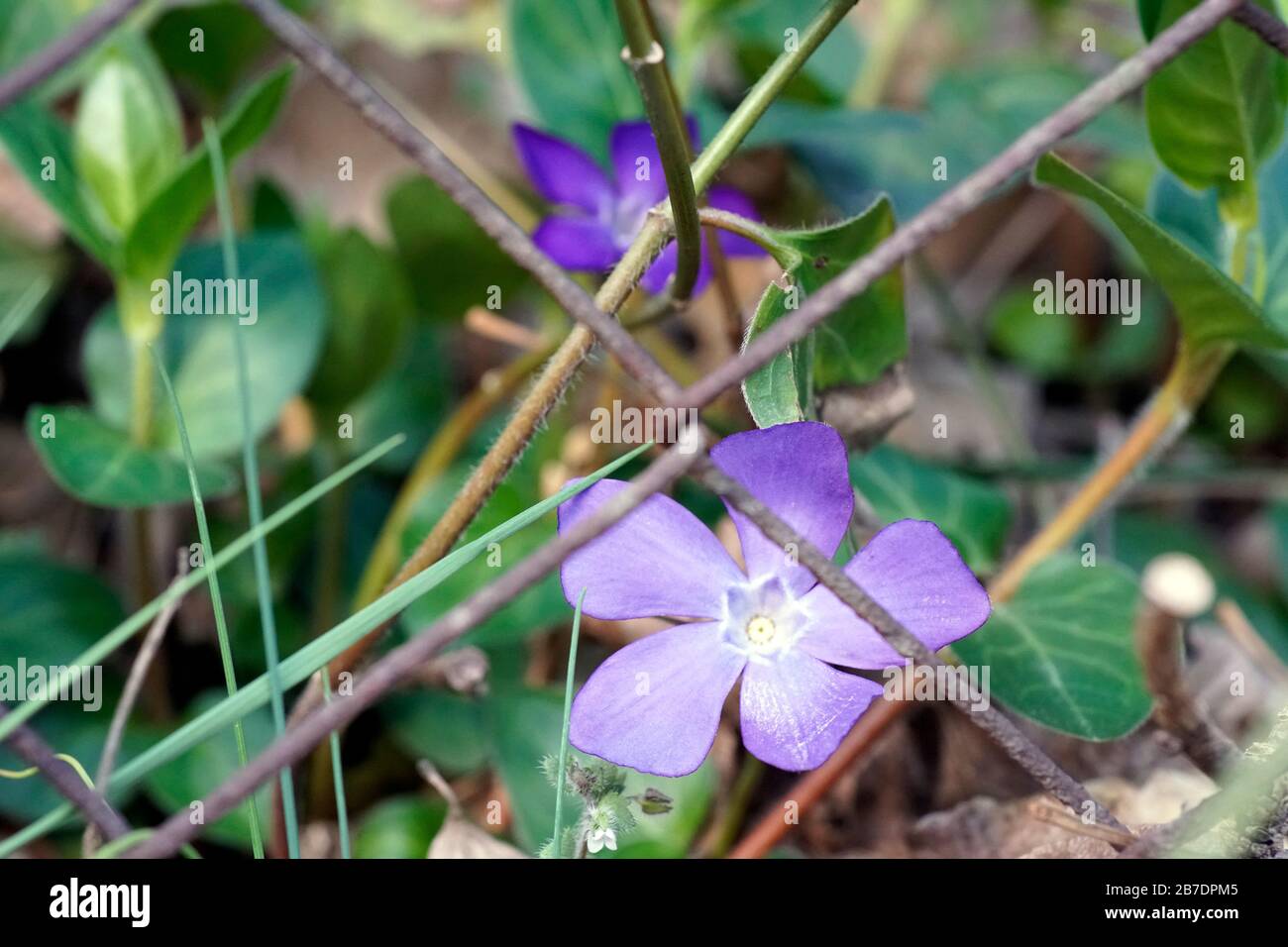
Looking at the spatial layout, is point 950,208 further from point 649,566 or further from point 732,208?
point 732,208

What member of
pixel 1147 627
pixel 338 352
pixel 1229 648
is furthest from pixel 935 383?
pixel 1147 627

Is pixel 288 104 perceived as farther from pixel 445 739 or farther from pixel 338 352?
pixel 445 739

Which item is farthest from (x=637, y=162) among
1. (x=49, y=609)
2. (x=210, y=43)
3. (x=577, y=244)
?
(x=49, y=609)

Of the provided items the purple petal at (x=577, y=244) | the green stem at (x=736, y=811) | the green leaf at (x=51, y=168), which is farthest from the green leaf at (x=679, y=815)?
the green leaf at (x=51, y=168)

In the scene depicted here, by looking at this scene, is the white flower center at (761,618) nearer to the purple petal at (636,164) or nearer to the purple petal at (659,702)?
the purple petal at (659,702)

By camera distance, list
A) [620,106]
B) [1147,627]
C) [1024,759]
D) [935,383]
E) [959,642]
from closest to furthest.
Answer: [1024,759] → [1147,627] → [959,642] → [620,106] → [935,383]
